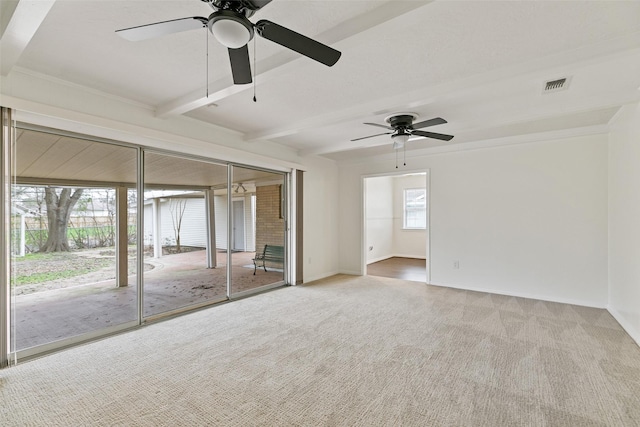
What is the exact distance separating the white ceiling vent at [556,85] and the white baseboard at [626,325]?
2.53 metres

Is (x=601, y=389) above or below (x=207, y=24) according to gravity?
below

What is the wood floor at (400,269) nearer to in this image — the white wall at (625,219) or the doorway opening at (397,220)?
the doorway opening at (397,220)

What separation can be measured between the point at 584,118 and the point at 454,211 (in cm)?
215

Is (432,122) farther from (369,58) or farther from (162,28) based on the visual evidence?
(162,28)

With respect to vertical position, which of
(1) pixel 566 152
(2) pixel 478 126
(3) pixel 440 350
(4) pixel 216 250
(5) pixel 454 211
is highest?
(2) pixel 478 126

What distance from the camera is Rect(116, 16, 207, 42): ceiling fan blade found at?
5.14 feet

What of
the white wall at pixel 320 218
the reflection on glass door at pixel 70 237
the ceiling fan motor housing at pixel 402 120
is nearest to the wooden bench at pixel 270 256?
the white wall at pixel 320 218

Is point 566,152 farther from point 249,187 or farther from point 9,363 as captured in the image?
point 9,363

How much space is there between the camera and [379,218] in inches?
341

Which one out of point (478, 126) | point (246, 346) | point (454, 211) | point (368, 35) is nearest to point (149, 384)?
point (246, 346)

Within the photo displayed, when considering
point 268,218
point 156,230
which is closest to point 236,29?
point 156,230

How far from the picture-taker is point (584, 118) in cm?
381

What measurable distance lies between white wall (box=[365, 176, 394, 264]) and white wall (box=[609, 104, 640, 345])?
468 cm

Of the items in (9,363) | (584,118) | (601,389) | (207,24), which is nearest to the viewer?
(207,24)
